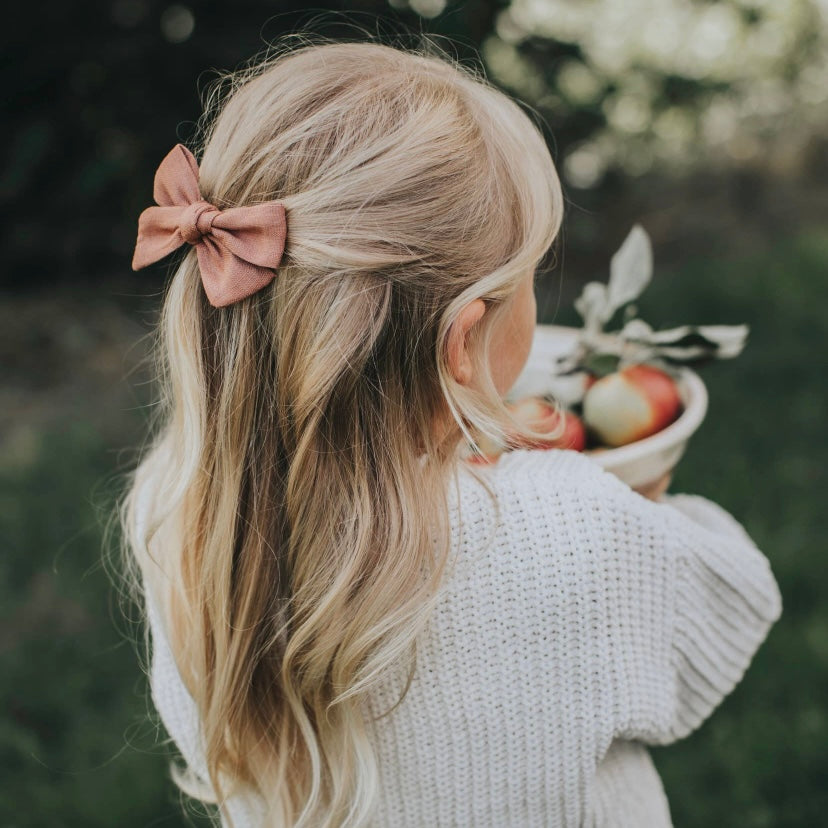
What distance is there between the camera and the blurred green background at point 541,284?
2162mm

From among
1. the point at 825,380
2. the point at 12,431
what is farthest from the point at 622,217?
the point at 12,431

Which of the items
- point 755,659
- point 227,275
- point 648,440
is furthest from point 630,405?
point 755,659

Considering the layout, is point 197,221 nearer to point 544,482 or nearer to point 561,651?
point 544,482

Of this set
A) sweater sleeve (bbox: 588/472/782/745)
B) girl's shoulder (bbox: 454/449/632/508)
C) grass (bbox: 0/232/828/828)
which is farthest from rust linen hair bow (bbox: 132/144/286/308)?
grass (bbox: 0/232/828/828)

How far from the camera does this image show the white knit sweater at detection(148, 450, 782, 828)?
112 centimetres

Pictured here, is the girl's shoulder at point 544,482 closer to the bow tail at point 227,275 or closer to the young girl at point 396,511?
the young girl at point 396,511

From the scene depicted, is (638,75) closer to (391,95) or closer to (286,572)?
(391,95)

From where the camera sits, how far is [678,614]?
1.19 meters

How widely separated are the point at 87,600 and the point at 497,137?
6.57ft

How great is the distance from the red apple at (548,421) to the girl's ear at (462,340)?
0.57ft

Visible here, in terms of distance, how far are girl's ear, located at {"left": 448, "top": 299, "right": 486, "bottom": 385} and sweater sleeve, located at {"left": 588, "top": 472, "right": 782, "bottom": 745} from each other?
0.22m

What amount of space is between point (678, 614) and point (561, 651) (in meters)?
0.17

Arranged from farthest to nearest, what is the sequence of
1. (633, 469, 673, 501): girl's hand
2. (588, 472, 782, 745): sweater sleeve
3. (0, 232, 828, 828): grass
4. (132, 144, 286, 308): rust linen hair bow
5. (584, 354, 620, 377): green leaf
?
1. (0, 232, 828, 828): grass
2. (584, 354, 620, 377): green leaf
3. (633, 469, 673, 501): girl's hand
4. (588, 472, 782, 745): sweater sleeve
5. (132, 144, 286, 308): rust linen hair bow

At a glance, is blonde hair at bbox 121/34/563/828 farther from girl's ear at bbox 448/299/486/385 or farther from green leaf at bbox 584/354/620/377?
green leaf at bbox 584/354/620/377
